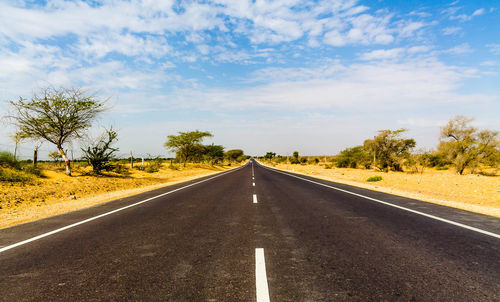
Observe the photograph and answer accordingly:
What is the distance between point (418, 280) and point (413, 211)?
16.5 ft

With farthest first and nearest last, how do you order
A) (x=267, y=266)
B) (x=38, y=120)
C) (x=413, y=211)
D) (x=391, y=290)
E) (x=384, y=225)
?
(x=38, y=120) → (x=413, y=211) → (x=384, y=225) → (x=267, y=266) → (x=391, y=290)

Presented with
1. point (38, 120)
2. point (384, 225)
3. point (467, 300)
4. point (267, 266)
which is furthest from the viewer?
point (38, 120)

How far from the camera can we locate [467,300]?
8.34 feet

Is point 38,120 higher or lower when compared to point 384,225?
higher

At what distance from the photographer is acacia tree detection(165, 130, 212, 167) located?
4679 cm

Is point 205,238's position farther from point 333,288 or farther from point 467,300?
point 467,300

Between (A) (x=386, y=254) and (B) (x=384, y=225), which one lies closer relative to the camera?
(A) (x=386, y=254)

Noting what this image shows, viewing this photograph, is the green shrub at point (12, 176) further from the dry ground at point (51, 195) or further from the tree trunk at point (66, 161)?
the tree trunk at point (66, 161)

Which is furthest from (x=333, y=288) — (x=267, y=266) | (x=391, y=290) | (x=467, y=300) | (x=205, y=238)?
(x=205, y=238)

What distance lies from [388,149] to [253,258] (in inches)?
1386

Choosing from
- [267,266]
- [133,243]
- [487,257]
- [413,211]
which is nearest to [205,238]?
[133,243]

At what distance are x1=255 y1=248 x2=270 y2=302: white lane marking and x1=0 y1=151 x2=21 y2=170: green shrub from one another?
17.3 m

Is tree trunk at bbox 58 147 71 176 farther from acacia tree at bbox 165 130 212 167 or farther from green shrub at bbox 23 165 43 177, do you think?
acacia tree at bbox 165 130 212 167

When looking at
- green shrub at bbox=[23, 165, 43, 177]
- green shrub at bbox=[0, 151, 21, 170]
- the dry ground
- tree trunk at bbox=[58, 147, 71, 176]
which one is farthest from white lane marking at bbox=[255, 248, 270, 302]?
tree trunk at bbox=[58, 147, 71, 176]
